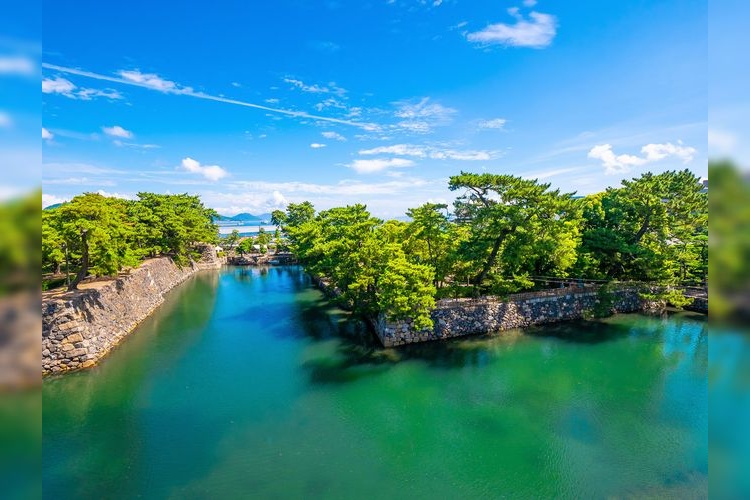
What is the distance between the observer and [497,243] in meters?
19.7

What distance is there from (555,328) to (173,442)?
1906 cm

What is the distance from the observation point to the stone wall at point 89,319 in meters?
15.8

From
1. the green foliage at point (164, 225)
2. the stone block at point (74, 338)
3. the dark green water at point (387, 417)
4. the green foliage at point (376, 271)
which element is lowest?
the dark green water at point (387, 417)

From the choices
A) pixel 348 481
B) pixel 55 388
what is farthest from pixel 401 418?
pixel 55 388

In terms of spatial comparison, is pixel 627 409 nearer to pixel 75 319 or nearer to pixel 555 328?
pixel 555 328

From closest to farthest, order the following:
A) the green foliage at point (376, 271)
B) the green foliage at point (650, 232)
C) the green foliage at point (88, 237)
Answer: the green foliage at point (376, 271) < the green foliage at point (88, 237) < the green foliage at point (650, 232)

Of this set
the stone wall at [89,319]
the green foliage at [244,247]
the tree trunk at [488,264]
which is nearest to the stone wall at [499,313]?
the tree trunk at [488,264]

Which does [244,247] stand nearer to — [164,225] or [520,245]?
[164,225]

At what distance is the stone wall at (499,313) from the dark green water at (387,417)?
793 mm

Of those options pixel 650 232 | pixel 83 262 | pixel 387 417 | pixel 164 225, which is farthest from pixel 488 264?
pixel 164 225

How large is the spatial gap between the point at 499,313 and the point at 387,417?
1032cm
